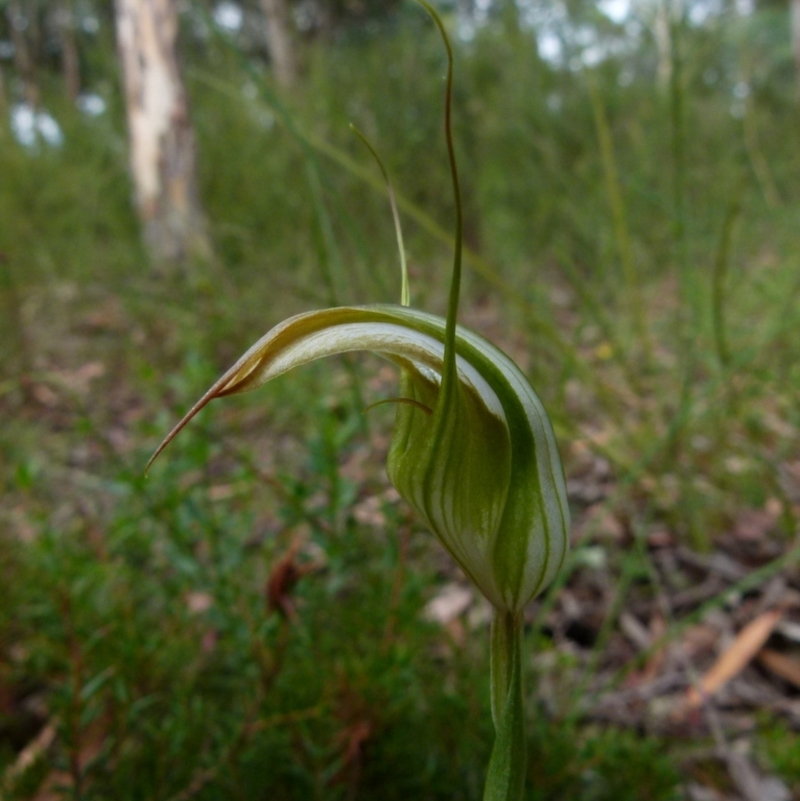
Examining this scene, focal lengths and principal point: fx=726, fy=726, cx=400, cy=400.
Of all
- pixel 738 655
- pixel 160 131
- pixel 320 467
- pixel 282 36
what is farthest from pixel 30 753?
pixel 282 36

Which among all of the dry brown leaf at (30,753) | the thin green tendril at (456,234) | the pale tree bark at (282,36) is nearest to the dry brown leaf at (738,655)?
the dry brown leaf at (30,753)

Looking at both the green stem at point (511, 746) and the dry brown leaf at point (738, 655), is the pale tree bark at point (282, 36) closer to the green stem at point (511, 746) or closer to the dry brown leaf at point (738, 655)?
the dry brown leaf at point (738, 655)

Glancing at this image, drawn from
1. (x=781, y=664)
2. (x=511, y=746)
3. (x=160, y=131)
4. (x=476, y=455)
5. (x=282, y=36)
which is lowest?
(x=781, y=664)

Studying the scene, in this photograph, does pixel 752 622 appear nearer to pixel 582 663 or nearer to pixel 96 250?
pixel 582 663

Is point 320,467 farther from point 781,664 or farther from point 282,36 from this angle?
point 282,36

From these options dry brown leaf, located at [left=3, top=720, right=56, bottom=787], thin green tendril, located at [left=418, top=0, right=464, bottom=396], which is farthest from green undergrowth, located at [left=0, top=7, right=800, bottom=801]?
thin green tendril, located at [left=418, top=0, right=464, bottom=396]

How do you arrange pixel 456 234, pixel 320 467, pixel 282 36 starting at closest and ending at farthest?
pixel 456 234, pixel 320 467, pixel 282 36

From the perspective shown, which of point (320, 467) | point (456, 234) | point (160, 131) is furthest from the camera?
point (160, 131)

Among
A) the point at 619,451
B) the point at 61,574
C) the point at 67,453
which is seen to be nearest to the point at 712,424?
the point at 619,451
